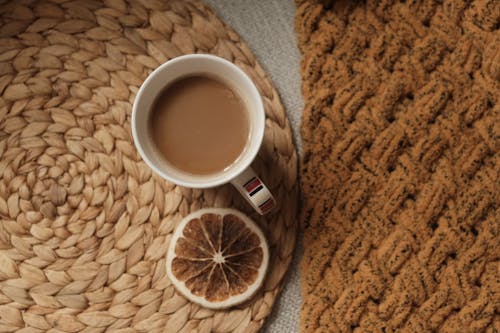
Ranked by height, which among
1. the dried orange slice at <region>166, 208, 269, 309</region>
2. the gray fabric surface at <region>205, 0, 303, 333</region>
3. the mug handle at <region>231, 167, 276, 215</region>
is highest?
the gray fabric surface at <region>205, 0, 303, 333</region>

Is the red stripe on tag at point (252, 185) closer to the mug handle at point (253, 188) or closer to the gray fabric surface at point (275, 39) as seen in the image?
the mug handle at point (253, 188)

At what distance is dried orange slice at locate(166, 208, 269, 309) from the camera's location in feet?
2.30

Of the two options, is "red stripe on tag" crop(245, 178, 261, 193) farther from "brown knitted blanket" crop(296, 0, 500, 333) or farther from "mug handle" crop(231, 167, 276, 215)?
"brown knitted blanket" crop(296, 0, 500, 333)

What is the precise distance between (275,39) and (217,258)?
280 mm

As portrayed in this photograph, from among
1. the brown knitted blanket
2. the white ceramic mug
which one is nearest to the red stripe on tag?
the white ceramic mug

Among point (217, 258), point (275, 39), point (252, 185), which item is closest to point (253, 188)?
point (252, 185)

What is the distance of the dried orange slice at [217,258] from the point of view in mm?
700

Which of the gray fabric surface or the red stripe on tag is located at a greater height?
the gray fabric surface

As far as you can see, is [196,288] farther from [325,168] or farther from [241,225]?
[325,168]

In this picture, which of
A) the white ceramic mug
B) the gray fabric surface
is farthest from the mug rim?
the gray fabric surface

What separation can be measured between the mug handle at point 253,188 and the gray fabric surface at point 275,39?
12cm

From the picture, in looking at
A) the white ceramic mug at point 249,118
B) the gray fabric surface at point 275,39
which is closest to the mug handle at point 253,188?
the white ceramic mug at point 249,118

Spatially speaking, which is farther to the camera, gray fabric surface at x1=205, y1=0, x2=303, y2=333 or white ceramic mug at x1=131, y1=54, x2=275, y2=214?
gray fabric surface at x1=205, y1=0, x2=303, y2=333

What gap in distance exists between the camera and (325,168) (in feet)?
2.38
